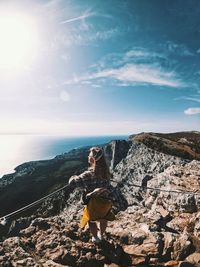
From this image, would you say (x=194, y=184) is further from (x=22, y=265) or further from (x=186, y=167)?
(x=22, y=265)

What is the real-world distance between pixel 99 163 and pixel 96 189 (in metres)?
0.81

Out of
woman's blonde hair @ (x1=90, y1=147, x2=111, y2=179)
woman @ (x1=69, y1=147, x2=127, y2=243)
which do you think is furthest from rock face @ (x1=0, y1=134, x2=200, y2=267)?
woman's blonde hair @ (x1=90, y1=147, x2=111, y2=179)

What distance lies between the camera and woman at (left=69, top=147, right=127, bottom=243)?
865 cm

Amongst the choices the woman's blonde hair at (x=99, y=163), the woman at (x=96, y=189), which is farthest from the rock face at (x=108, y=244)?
the woman's blonde hair at (x=99, y=163)

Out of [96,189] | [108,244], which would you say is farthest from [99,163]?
[108,244]

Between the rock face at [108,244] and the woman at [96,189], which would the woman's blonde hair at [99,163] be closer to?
the woman at [96,189]

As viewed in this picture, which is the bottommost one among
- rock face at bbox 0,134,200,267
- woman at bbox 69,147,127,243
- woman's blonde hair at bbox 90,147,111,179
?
rock face at bbox 0,134,200,267

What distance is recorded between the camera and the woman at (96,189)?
8648 millimetres

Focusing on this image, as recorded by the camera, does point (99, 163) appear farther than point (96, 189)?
Yes

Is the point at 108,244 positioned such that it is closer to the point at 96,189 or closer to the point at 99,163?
the point at 96,189

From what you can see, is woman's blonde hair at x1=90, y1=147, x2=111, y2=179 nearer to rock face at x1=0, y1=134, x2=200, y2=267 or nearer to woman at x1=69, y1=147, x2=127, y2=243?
woman at x1=69, y1=147, x2=127, y2=243

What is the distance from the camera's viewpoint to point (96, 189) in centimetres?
864

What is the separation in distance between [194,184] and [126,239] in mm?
11376

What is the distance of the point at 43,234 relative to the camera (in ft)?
31.3
